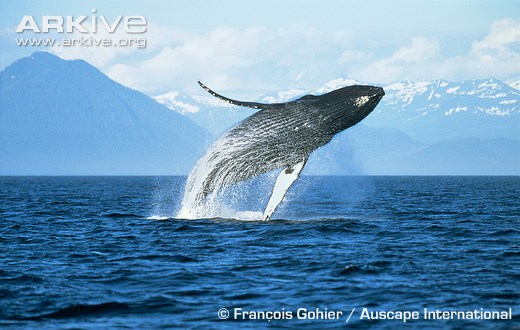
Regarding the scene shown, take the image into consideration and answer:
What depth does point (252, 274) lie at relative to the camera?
15.9m

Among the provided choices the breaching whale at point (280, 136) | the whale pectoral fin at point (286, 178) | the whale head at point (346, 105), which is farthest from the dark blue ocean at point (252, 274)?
the whale head at point (346, 105)

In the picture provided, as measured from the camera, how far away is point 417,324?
39.9 feet

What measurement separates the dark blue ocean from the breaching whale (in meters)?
1.64

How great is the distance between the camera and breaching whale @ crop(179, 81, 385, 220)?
20250mm

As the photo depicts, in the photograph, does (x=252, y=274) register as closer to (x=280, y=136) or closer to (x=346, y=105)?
(x=280, y=136)

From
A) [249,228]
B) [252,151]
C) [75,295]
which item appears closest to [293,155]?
[252,151]

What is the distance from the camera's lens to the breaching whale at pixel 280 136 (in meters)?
20.2

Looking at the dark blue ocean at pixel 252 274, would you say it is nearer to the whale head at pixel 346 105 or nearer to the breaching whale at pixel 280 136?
the breaching whale at pixel 280 136

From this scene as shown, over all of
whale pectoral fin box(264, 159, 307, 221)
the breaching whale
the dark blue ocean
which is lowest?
the dark blue ocean

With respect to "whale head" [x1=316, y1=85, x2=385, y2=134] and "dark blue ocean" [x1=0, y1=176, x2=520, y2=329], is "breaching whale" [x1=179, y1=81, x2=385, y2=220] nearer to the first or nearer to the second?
"whale head" [x1=316, y1=85, x2=385, y2=134]

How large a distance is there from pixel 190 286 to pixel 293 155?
759cm

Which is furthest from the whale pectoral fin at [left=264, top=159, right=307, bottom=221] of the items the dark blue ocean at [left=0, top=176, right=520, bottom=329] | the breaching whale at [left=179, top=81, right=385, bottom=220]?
the dark blue ocean at [left=0, top=176, right=520, bottom=329]

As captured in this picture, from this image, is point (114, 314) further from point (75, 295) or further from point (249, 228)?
point (249, 228)

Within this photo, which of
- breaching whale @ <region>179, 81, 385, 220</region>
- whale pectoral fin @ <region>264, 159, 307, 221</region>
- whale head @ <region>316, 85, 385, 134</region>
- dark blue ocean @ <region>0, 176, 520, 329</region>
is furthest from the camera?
whale pectoral fin @ <region>264, 159, 307, 221</region>
